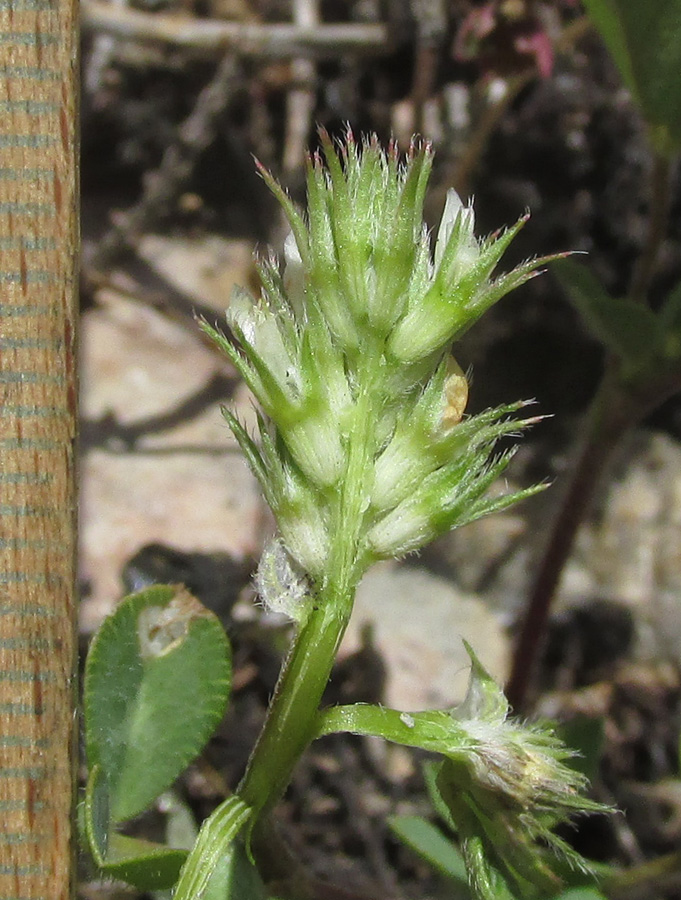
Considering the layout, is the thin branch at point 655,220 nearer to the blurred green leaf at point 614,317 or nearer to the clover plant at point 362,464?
the blurred green leaf at point 614,317

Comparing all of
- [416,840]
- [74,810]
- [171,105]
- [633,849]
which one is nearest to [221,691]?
[74,810]

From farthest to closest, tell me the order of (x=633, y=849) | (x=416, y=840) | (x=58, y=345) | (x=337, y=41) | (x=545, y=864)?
(x=337, y=41) → (x=633, y=849) → (x=416, y=840) → (x=545, y=864) → (x=58, y=345)

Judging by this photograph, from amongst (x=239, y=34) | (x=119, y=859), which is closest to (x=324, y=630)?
(x=119, y=859)

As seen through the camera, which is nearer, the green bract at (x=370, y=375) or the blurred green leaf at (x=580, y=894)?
the green bract at (x=370, y=375)

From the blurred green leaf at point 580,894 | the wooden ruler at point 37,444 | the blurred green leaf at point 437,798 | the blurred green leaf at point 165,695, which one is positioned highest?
the wooden ruler at point 37,444

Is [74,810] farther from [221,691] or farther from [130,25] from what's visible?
[130,25]

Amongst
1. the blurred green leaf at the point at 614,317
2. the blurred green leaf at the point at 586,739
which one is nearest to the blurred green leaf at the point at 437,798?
the blurred green leaf at the point at 586,739
